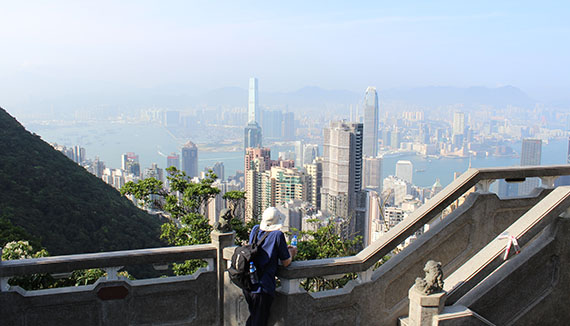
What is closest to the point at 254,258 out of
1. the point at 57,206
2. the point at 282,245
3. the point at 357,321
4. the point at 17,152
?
the point at 282,245

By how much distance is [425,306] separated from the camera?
3721 millimetres

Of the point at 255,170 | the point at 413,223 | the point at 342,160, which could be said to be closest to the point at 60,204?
the point at 413,223

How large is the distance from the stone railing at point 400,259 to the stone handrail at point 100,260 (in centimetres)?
30

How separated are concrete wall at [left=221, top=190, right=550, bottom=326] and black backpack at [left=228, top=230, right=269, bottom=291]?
33cm

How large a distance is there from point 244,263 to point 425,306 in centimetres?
139

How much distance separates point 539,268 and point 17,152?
35.5 meters

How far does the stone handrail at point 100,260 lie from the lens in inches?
152

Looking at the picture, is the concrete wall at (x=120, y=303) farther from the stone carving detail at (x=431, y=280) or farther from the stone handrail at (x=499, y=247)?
the stone handrail at (x=499, y=247)

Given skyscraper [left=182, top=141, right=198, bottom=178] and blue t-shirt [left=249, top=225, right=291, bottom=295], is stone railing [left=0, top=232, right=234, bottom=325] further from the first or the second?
skyscraper [left=182, top=141, right=198, bottom=178]

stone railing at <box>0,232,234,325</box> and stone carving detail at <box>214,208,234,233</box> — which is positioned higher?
stone carving detail at <box>214,208,234,233</box>

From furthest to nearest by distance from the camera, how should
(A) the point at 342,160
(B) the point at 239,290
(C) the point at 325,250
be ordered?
(A) the point at 342,160
(C) the point at 325,250
(B) the point at 239,290

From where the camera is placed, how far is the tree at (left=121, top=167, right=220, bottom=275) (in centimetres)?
1002

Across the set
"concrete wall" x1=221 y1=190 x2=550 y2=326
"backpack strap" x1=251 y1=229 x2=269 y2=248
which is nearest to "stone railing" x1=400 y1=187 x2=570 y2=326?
"concrete wall" x1=221 y1=190 x2=550 y2=326

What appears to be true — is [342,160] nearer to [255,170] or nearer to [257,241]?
[255,170]
